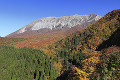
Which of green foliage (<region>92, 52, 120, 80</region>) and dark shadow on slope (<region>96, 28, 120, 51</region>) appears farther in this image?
dark shadow on slope (<region>96, 28, 120, 51</region>)

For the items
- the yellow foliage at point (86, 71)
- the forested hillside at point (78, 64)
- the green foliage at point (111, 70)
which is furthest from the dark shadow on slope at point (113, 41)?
the yellow foliage at point (86, 71)

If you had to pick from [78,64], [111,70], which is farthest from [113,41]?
[111,70]

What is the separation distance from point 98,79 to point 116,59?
4404 mm

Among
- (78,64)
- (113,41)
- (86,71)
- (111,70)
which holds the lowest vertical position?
(78,64)

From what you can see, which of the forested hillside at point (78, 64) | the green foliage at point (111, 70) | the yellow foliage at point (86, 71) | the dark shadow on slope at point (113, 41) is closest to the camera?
the green foliage at point (111, 70)

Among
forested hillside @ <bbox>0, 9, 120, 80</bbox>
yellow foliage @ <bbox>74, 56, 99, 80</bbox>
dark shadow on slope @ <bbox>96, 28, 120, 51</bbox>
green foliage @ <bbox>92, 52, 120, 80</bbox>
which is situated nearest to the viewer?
green foliage @ <bbox>92, 52, 120, 80</bbox>

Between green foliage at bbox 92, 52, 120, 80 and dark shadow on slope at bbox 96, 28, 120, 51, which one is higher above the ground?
dark shadow on slope at bbox 96, 28, 120, 51

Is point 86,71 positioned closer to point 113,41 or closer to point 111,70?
point 111,70

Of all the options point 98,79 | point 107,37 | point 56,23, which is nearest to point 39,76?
point 98,79

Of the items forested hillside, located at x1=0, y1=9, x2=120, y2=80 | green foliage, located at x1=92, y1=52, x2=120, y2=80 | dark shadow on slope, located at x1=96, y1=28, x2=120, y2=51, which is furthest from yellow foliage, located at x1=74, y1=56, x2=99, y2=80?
dark shadow on slope, located at x1=96, y1=28, x2=120, y2=51

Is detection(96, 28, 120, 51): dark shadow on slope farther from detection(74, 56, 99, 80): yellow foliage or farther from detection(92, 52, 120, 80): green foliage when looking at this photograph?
detection(74, 56, 99, 80): yellow foliage

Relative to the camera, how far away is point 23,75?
1688 centimetres

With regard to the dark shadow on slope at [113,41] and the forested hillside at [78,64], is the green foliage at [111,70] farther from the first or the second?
the dark shadow on slope at [113,41]

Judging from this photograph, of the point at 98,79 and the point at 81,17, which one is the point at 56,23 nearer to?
the point at 81,17
